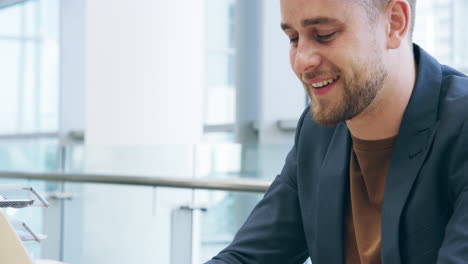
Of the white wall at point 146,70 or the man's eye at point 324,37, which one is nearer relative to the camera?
the man's eye at point 324,37

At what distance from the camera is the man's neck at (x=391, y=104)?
1.25 metres

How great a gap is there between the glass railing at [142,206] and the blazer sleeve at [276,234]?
1.49m

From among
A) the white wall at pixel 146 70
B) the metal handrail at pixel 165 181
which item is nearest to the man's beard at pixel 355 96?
the metal handrail at pixel 165 181

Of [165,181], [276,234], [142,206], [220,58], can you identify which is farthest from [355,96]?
[220,58]

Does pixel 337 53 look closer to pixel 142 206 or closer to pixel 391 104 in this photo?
pixel 391 104

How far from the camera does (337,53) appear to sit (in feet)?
3.91

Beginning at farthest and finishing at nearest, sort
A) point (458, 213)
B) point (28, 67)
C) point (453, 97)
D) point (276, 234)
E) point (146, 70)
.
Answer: point (28, 67)
point (146, 70)
point (276, 234)
point (453, 97)
point (458, 213)

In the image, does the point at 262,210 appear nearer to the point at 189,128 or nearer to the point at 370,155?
the point at 370,155

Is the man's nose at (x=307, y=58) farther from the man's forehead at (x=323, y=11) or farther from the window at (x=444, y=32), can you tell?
the window at (x=444, y=32)

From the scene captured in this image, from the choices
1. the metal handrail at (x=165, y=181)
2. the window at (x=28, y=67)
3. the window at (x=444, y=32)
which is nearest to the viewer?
the metal handrail at (x=165, y=181)

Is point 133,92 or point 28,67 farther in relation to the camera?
point 28,67

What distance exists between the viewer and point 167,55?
428 centimetres

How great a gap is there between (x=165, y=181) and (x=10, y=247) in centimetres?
200

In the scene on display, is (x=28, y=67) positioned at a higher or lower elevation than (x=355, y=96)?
higher
